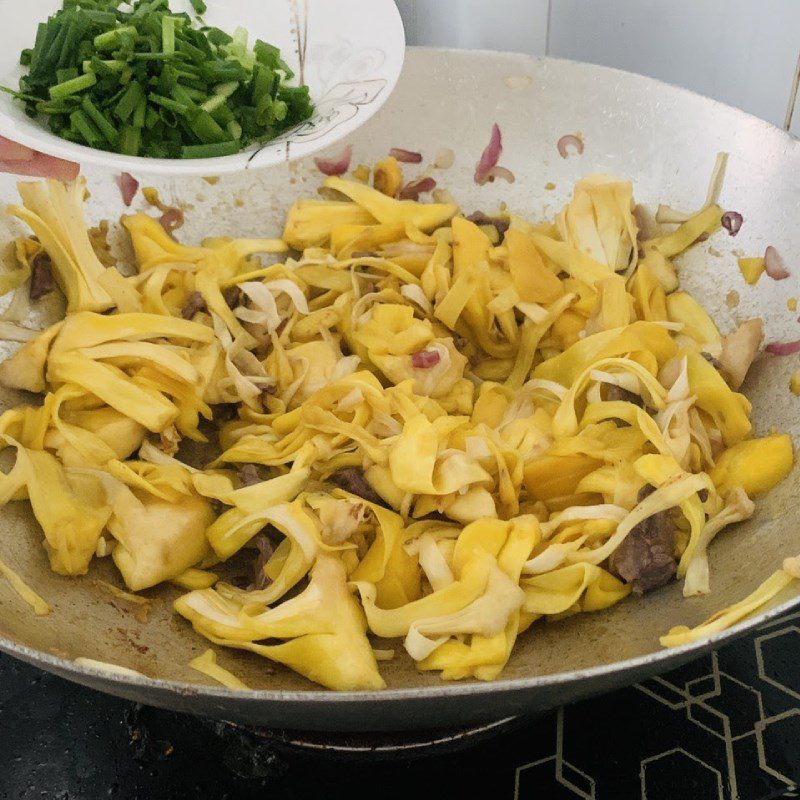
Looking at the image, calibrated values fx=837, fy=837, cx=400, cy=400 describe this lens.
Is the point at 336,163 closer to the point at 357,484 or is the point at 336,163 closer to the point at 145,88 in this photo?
the point at 145,88

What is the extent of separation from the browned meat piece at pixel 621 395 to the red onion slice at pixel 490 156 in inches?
15.5

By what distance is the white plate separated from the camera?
0.76 m

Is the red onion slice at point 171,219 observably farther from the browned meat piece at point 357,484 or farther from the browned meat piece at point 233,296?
the browned meat piece at point 357,484

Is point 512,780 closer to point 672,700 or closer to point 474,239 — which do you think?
point 672,700

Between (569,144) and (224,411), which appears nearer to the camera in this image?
(224,411)

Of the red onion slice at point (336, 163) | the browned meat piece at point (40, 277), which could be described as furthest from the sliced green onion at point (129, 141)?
the red onion slice at point (336, 163)

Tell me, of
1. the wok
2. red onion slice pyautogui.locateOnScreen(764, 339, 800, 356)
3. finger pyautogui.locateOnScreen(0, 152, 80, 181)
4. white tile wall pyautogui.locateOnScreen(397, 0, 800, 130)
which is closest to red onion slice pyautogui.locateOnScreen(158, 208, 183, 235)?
the wok

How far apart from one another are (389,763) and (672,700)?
10.8 inches

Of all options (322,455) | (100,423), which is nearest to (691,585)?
(322,455)

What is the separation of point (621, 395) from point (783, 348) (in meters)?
0.19

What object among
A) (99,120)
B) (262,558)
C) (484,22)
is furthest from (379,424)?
(484,22)

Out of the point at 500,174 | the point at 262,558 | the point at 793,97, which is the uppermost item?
the point at 793,97

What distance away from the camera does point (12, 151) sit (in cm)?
87

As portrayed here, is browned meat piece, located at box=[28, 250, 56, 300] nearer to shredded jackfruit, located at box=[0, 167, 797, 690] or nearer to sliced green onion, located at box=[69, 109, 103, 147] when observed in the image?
shredded jackfruit, located at box=[0, 167, 797, 690]
